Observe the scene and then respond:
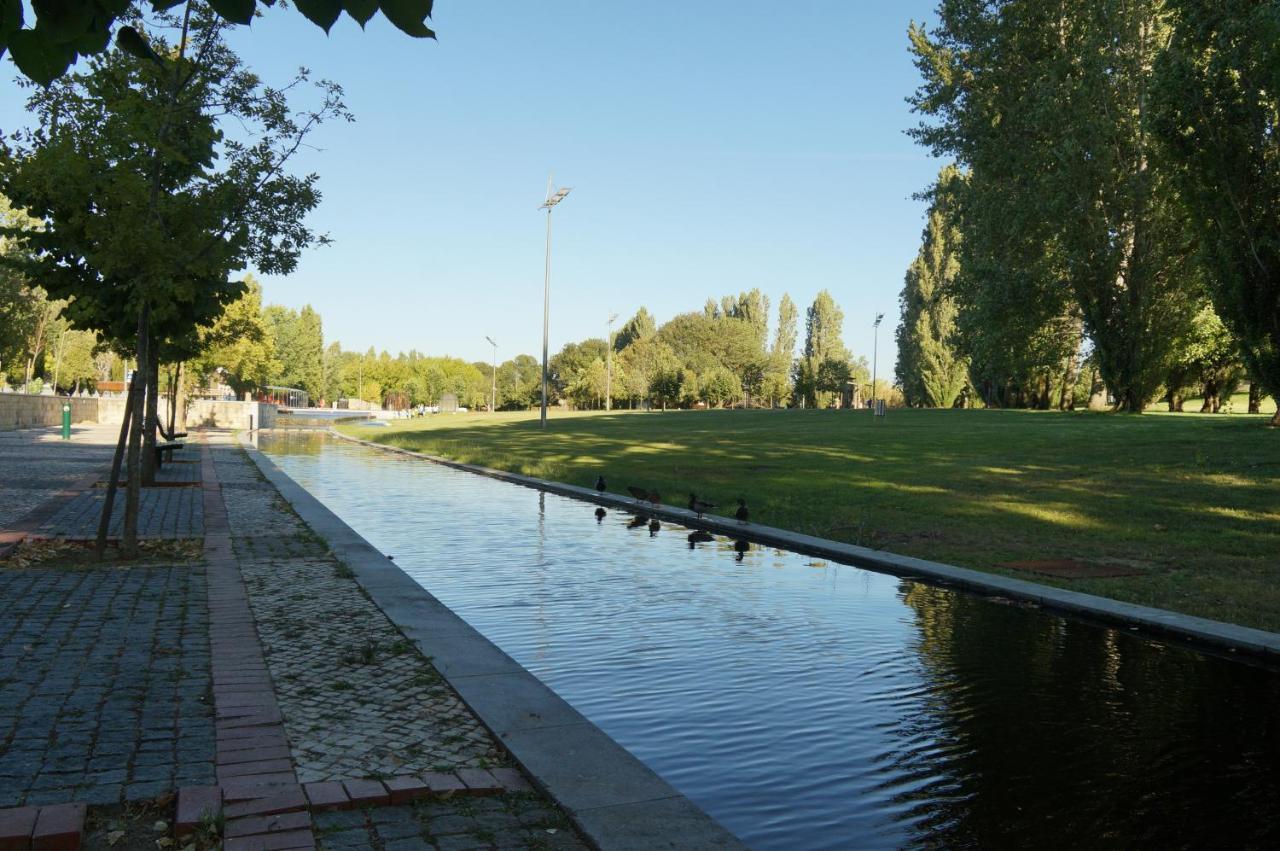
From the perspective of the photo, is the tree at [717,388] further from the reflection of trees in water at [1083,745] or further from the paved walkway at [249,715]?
the reflection of trees in water at [1083,745]

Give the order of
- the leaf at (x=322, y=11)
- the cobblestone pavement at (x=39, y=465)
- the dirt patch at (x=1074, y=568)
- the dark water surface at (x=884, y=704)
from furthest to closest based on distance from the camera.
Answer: the cobblestone pavement at (x=39, y=465) < the dirt patch at (x=1074, y=568) < the dark water surface at (x=884, y=704) < the leaf at (x=322, y=11)

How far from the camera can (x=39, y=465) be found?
25188 millimetres

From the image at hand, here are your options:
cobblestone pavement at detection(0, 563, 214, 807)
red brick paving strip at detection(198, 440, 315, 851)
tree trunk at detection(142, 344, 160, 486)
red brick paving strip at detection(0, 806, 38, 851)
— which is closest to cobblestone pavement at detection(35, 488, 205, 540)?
tree trunk at detection(142, 344, 160, 486)

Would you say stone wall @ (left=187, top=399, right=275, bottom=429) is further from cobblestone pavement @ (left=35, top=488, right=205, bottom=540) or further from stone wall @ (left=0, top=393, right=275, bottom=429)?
cobblestone pavement @ (left=35, top=488, right=205, bottom=540)

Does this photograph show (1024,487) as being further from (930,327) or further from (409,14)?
(930,327)

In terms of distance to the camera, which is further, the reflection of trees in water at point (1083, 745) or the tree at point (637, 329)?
the tree at point (637, 329)

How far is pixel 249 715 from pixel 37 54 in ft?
12.4

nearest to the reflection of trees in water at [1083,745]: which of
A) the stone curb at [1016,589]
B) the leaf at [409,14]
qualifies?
the stone curb at [1016,589]

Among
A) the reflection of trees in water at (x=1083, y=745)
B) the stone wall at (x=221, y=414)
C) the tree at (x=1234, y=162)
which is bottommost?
the reflection of trees in water at (x=1083, y=745)

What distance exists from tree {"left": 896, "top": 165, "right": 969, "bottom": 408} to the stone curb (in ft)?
182

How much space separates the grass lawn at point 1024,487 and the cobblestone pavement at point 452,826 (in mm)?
7355

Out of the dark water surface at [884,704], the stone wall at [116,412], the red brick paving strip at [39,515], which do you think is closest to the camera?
the dark water surface at [884,704]

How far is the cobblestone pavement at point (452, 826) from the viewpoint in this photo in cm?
402

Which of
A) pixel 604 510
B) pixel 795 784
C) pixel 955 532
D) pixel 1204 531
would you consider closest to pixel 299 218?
pixel 604 510
